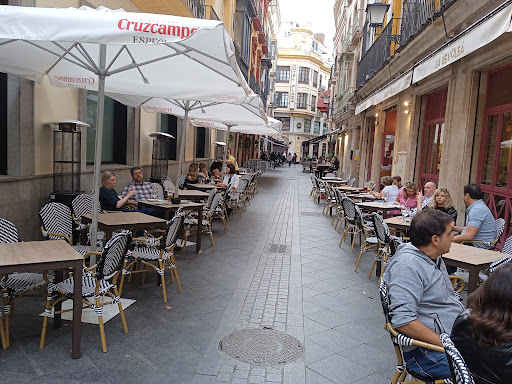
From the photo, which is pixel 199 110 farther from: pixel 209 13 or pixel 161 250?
pixel 209 13

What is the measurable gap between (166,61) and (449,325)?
427 centimetres

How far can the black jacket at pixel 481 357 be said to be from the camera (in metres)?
1.78

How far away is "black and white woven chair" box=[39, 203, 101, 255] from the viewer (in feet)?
17.0

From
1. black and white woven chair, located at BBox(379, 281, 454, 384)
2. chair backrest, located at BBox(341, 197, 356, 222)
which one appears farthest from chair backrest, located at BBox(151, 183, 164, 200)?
black and white woven chair, located at BBox(379, 281, 454, 384)

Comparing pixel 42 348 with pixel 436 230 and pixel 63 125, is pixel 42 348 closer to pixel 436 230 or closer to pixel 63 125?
pixel 436 230

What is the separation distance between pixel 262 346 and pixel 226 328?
0.51m

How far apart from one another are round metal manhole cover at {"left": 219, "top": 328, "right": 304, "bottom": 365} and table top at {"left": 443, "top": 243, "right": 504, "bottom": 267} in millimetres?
1736

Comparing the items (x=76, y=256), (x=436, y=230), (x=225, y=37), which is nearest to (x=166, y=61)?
(x=225, y=37)

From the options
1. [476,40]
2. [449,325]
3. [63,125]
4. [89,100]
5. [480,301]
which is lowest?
[449,325]

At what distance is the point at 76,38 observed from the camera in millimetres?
3621

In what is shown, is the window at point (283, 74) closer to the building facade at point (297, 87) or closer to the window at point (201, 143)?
the building facade at point (297, 87)

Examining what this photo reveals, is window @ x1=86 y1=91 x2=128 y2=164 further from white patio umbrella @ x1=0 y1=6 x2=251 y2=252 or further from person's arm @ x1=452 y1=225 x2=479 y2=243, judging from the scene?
person's arm @ x1=452 y1=225 x2=479 y2=243

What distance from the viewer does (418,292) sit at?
263 centimetres

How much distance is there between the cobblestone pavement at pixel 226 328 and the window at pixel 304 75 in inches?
2428
